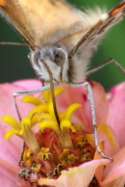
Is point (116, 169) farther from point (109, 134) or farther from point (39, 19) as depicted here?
point (39, 19)

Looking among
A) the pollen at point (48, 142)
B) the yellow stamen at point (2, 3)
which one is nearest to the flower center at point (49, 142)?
the pollen at point (48, 142)

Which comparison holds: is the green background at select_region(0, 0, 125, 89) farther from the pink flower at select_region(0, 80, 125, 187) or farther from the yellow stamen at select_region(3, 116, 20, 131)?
the yellow stamen at select_region(3, 116, 20, 131)

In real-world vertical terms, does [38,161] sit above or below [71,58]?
below

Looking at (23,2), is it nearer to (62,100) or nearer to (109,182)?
(62,100)

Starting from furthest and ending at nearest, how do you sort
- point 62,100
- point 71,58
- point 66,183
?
point 62,100 < point 71,58 < point 66,183

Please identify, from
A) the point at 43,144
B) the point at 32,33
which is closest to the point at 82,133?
the point at 43,144

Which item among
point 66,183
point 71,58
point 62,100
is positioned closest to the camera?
point 66,183
